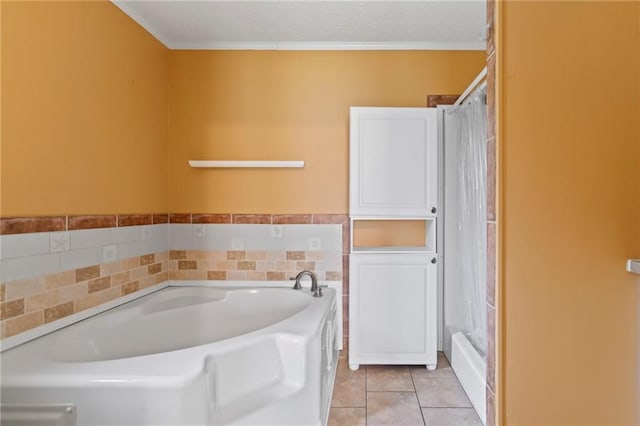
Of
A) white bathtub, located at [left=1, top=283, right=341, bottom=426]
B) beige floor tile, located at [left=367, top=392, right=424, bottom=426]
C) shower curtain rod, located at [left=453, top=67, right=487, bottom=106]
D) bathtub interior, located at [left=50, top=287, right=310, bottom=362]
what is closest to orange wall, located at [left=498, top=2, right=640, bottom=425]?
shower curtain rod, located at [left=453, top=67, right=487, bottom=106]

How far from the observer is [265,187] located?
8.25 feet

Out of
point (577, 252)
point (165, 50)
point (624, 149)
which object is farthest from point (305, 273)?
point (165, 50)

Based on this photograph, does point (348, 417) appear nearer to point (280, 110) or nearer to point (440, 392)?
point (440, 392)

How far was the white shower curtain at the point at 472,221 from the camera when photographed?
193cm

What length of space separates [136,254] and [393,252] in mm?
1700

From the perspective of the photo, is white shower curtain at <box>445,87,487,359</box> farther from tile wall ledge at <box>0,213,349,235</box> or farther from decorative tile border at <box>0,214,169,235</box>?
decorative tile border at <box>0,214,169,235</box>

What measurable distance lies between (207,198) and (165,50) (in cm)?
115

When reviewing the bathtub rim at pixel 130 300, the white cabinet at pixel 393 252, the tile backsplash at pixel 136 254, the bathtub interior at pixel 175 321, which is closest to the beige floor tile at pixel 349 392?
the white cabinet at pixel 393 252

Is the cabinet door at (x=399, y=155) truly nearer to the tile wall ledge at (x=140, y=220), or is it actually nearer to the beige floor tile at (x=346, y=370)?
the tile wall ledge at (x=140, y=220)

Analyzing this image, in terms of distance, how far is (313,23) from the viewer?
2.19 metres

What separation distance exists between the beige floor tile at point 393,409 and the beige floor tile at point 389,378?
0.05m

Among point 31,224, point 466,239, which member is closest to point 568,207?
point 466,239

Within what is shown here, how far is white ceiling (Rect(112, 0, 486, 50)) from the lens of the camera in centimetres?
200

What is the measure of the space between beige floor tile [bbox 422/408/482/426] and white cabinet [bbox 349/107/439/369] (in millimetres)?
426
